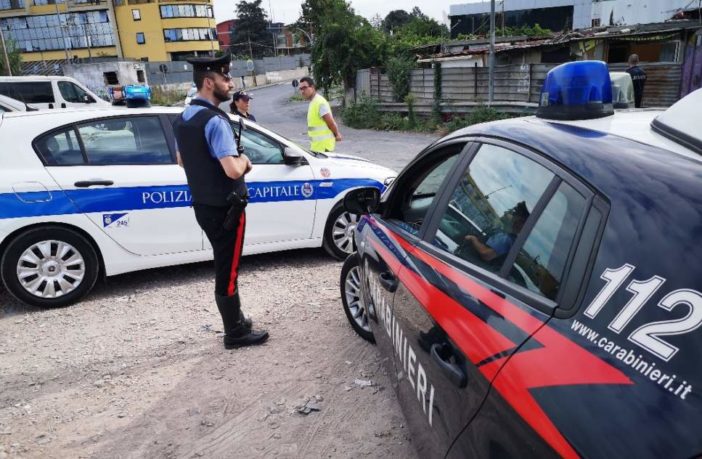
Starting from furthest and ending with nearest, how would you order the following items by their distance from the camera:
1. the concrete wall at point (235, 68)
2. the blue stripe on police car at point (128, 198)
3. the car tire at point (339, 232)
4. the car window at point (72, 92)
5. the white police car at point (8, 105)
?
1. the concrete wall at point (235, 68)
2. the car window at point (72, 92)
3. the white police car at point (8, 105)
4. the car tire at point (339, 232)
5. the blue stripe on police car at point (128, 198)

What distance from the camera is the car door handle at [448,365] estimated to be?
5.36ft

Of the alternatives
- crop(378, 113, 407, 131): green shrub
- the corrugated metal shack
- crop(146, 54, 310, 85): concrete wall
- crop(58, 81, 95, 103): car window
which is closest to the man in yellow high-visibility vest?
the corrugated metal shack

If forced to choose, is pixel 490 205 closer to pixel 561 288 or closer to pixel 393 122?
pixel 561 288

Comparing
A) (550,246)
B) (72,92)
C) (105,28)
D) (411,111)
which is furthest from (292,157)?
(105,28)

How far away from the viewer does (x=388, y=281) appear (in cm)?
254

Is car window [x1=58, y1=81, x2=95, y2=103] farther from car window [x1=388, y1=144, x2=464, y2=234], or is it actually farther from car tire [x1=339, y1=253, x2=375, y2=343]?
car window [x1=388, y1=144, x2=464, y2=234]

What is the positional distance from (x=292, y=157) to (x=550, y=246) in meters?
3.70

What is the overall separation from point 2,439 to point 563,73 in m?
3.31

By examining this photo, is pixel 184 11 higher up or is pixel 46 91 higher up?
pixel 184 11

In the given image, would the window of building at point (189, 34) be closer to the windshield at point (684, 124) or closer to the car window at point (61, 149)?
the car window at point (61, 149)

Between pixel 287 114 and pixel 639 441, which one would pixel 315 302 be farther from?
pixel 287 114

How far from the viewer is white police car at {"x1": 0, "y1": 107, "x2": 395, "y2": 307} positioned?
430cm

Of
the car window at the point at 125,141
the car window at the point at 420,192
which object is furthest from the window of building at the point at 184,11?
the car window at the point at 420,192

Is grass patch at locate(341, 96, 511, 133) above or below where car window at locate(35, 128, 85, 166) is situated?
below
